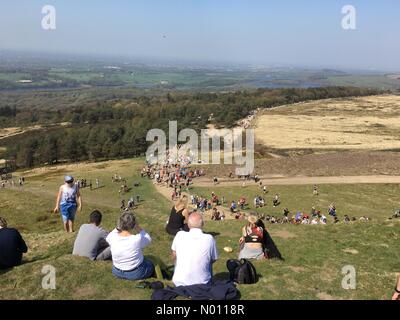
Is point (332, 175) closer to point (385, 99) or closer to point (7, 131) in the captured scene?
point (7, 131)

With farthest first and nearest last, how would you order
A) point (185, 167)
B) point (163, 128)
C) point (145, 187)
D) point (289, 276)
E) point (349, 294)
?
point (163, 128), point (185, 167), point (145, 187), point (289, 276), point (349, 294)

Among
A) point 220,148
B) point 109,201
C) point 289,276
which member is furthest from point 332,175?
point 289,276

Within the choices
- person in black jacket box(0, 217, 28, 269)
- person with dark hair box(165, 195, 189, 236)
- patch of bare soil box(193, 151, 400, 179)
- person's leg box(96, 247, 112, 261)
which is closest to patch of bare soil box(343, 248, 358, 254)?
person with dark hair box(165, 195, 189, 236)

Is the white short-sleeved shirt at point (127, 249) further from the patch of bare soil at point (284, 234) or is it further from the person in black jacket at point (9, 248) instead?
the patch of bare soil at point (284, 234)

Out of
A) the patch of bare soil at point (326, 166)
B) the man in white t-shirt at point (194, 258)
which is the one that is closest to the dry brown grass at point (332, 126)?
the patch of bare soil at point (326, 166)

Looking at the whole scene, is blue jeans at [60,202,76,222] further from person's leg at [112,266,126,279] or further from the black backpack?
the black backpack
